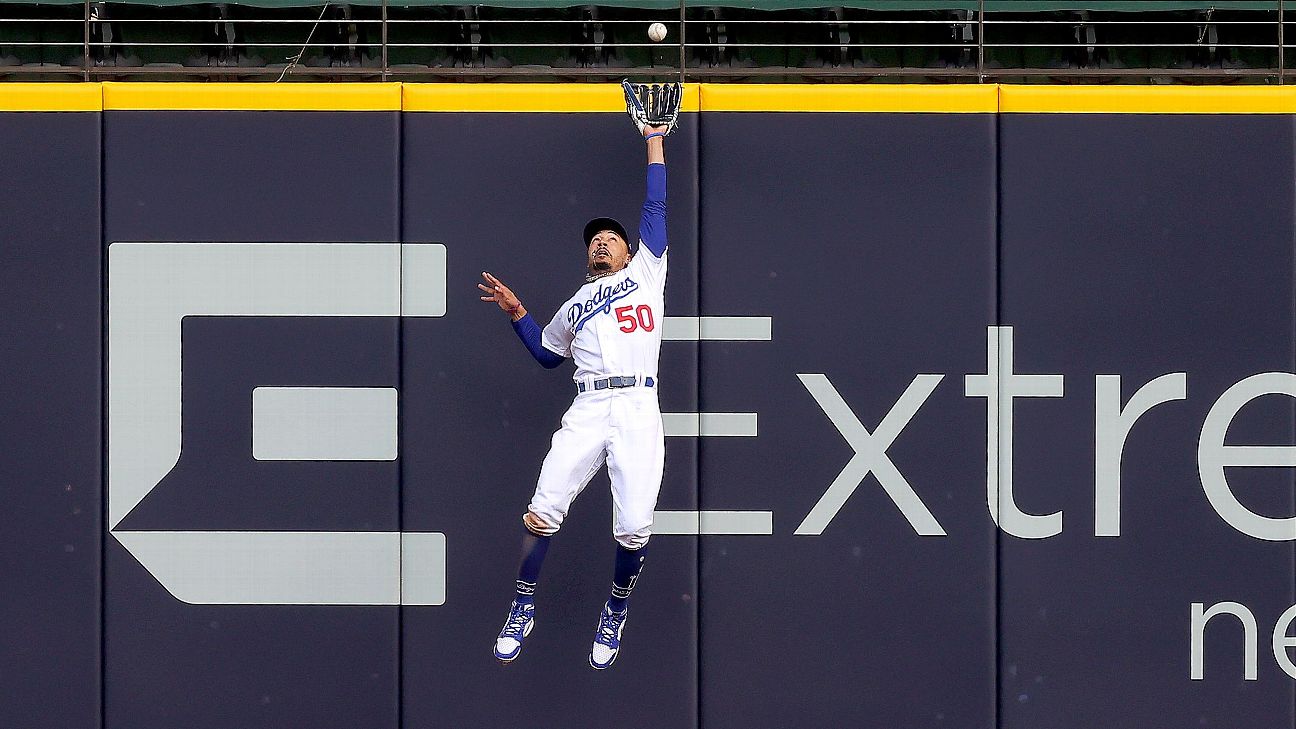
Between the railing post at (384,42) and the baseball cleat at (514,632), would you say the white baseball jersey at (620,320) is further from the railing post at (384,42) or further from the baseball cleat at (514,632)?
the railing post at (384,42)

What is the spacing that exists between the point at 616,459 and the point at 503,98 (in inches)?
65.9

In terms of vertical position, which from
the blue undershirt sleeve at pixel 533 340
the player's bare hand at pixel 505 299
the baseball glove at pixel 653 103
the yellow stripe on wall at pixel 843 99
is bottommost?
the blue undershirt sleeve at pixel 533 340

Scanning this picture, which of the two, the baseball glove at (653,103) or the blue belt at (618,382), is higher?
the baseball glove at (653,103)

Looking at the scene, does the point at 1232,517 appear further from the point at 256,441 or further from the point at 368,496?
the point at 256,441

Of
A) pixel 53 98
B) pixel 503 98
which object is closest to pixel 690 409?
pixel 503 98

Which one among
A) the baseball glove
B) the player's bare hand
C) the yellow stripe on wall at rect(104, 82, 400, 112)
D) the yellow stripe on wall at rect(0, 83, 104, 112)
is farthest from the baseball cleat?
the yellow stripe on wall at rect(0, 83, 104, 112)

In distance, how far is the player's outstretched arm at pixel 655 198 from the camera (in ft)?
14.8

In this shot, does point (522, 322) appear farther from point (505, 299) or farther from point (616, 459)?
point (616, 459)

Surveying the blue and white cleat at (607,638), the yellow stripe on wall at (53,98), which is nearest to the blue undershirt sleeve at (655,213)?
the blue and white cleat at (607,638)

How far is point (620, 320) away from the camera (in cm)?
453

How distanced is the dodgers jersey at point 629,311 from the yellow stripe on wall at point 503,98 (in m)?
0.52

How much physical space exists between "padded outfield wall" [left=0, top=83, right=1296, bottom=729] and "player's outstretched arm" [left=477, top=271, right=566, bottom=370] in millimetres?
242

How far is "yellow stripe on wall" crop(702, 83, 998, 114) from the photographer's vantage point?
15.8ft

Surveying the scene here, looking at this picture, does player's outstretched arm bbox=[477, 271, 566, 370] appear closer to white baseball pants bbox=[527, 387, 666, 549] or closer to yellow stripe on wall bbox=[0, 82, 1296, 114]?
white baseball pants bbox=[527, 387, 666, 549]
